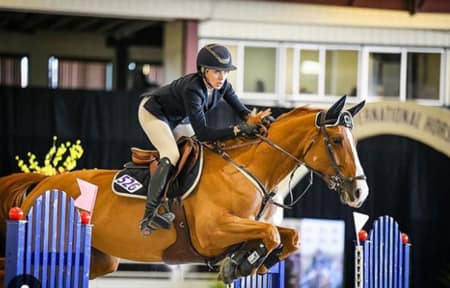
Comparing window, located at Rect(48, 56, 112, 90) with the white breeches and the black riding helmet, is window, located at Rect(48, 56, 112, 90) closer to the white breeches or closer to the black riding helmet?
the white breeches

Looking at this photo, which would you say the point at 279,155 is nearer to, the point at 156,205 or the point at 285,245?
the point at 285,245

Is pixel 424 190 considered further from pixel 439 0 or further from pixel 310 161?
pixel 310 161

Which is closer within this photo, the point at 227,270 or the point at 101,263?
the point at 227,270

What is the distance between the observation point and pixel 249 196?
541 cm

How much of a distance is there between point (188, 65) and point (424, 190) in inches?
117

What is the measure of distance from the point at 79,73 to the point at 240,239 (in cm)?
1114

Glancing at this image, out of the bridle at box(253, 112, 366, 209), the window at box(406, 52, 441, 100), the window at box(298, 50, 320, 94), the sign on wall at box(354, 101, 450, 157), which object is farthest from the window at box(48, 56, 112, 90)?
the bridle at box(253, 112, 366, 209)

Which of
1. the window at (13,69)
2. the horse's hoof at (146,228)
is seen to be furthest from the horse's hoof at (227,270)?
the window at (13,69)

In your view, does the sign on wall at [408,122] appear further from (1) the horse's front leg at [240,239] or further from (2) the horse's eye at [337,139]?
(1) the horse's front leg at [240,239]

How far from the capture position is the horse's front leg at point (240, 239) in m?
5.16

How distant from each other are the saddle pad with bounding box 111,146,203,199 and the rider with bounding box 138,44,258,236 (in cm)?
10

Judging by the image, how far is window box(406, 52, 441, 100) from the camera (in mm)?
11906

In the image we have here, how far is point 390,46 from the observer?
1177 cm

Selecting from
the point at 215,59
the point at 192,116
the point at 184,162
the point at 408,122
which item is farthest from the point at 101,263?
the point at 408,122
